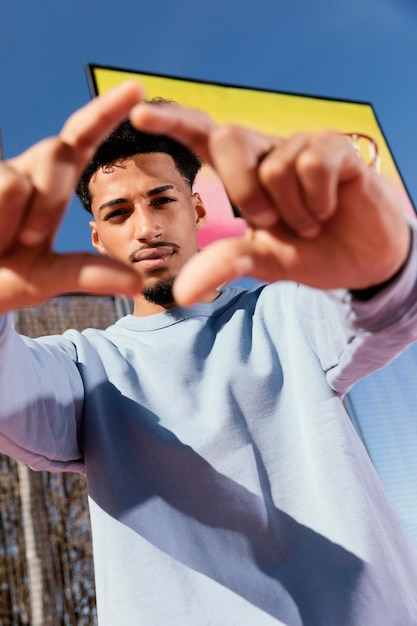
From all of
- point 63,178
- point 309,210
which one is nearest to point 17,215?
point 63,178

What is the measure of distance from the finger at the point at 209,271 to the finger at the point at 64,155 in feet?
0.32

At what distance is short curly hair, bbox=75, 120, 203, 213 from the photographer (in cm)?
97

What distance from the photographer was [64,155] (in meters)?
0.42

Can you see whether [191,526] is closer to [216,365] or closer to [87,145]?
[216,365]

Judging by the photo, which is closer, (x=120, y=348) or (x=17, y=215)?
(x=17, y=215)

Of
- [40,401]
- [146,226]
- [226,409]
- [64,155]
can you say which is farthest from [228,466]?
[64,155]

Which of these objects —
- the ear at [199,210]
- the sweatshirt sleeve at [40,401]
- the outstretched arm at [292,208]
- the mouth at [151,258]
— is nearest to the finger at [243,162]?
the outstretched arm at [292,208]

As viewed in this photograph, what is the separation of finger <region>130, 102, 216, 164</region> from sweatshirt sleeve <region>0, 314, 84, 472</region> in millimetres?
252

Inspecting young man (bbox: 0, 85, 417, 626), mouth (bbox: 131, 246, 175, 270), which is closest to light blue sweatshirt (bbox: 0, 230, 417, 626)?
young man (bbox: 0, 85, 417, 626)

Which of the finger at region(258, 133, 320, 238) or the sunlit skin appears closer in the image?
the finger at region(258, 133, 320, 238)

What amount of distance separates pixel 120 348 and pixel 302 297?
0.92ft

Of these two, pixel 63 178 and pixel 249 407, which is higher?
pixel 63 178

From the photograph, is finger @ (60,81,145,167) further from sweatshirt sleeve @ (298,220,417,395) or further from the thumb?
sweatshirt sleeve @ (298,220,417,395)

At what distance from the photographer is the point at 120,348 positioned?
0.89m
